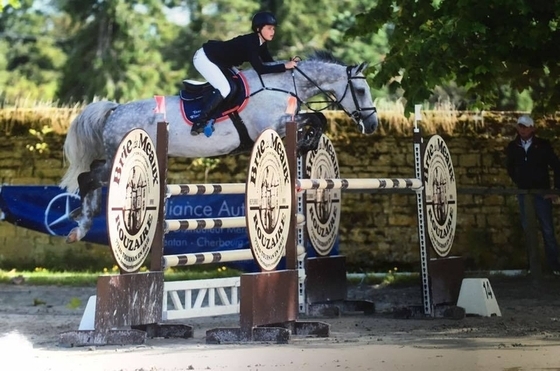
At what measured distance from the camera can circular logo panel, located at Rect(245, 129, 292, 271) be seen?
8219 millimetres

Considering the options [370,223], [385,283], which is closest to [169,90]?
[370,223]

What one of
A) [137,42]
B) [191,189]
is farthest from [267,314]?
[137,42]

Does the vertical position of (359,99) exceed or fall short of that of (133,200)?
it exceeds it

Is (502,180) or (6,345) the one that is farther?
(502,180)

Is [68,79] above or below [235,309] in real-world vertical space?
above

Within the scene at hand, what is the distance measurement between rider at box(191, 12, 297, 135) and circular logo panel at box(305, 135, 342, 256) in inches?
41.4

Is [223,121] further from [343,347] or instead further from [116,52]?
[116,52]

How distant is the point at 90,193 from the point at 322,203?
7.35ft

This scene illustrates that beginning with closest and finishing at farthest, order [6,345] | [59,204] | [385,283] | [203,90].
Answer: [6,345] < [203,90] < [385,283] < [59,204]

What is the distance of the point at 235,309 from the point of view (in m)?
9.06

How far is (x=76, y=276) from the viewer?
15.7 m

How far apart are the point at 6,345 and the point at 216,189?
6.39ft

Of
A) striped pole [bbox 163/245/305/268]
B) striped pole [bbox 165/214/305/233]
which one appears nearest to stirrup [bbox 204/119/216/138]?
striped pole [bbox 165/214/305/233]

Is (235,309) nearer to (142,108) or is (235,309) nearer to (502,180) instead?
(142,108)
